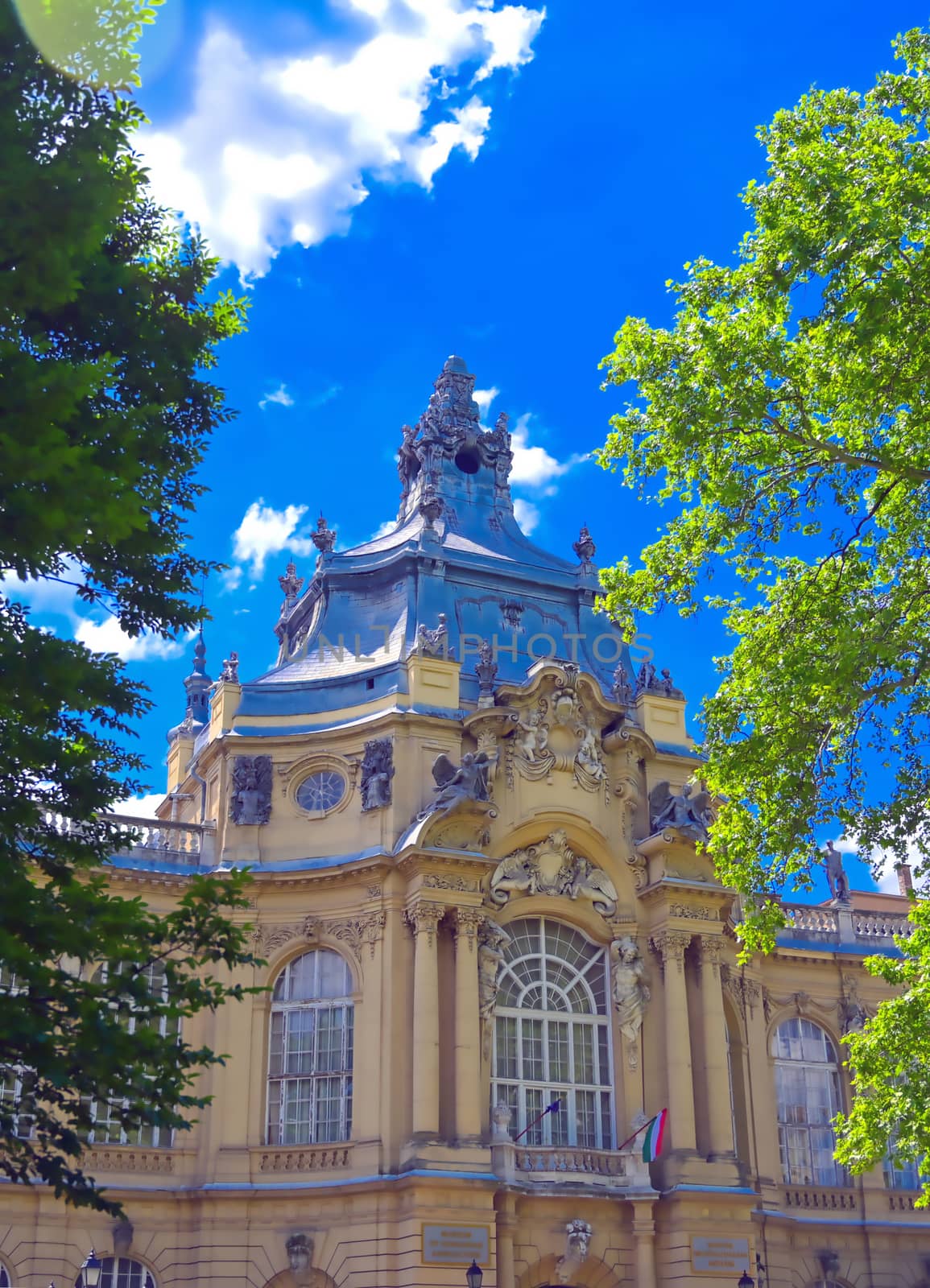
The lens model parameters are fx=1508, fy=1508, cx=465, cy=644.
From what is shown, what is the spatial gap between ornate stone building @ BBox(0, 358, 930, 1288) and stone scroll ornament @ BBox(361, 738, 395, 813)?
56mm

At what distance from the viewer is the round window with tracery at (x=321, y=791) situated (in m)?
31.7

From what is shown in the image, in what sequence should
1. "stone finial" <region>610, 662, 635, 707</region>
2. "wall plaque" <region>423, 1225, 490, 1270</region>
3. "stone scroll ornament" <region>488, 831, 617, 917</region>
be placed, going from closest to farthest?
1. "wall plaque" <region>423, 1225, 490, 1270</region>
2. "stone scroll ornament" <region>488, 831, 617, 917</region>
3. "stone finial" <region>610, 662, 635, 707</region>

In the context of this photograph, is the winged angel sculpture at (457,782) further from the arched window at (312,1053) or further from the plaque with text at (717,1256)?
the plaque with text at (717,1256)

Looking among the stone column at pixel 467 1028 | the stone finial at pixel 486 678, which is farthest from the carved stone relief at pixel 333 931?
the stone finial at pixel 486 678

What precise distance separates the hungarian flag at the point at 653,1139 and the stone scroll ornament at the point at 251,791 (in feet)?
32.5

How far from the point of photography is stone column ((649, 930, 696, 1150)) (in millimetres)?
30234

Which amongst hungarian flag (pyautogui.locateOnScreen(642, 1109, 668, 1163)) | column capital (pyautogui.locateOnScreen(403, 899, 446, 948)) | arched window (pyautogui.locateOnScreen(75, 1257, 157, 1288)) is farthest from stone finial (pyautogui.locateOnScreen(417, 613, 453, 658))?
arched window (pyautogui.locateOnScreen(75, 1257, 157, 1288))

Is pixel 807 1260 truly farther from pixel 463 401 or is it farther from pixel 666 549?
pixel 463 401

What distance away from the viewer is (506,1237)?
28188mm

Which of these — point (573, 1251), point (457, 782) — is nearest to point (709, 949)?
point (457, 782)

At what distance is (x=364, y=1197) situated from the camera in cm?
2803

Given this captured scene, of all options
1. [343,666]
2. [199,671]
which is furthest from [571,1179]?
[199,671]

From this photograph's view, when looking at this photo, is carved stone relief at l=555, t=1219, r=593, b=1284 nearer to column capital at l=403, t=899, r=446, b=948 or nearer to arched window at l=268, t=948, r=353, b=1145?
arched window at l=268, t=948, r=353, b=1145

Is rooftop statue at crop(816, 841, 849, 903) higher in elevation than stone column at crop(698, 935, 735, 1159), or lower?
higher
